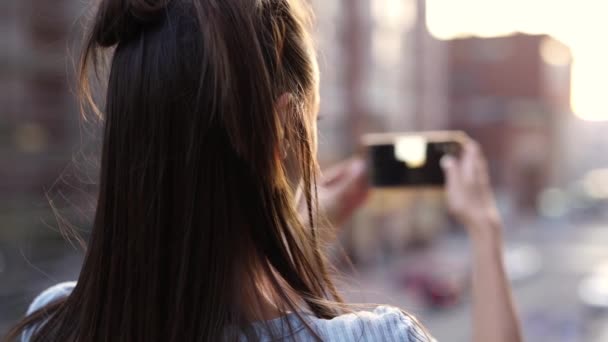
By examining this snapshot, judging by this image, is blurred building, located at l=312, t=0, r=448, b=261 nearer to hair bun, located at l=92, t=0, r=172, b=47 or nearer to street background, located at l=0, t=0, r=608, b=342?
street background, located at l=0, t=0, r=608, b=342

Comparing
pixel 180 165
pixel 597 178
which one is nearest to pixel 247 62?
pixel 180 165

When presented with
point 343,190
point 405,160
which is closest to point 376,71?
point 405,160

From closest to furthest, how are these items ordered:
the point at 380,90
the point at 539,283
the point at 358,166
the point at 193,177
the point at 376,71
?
1. the point at 193,177
2. the point at 358,166
3. the point at 539,283
4. the point at 376,71
5. the point at 380,90

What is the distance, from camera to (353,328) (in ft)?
2.84

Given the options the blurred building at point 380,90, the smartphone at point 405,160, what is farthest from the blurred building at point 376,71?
the smartphone at point 405,160

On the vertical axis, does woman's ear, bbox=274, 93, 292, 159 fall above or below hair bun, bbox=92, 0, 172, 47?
below

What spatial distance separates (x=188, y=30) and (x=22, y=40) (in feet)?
56.3

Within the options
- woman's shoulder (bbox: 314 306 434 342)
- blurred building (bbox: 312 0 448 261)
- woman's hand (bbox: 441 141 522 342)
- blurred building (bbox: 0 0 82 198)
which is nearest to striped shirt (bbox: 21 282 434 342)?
woman's shoulder (bbox: 314 306 434 342)

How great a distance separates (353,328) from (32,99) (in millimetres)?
17256

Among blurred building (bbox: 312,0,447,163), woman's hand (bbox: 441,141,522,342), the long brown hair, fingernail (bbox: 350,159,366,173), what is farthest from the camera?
blurred building (bbox: 312,0,447,163)

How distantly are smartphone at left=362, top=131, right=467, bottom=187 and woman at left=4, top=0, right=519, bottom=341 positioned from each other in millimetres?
718

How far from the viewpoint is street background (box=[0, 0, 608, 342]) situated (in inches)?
545

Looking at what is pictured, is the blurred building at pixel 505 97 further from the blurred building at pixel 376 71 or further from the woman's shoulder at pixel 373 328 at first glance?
the woman's shoulder at pixel 373 328

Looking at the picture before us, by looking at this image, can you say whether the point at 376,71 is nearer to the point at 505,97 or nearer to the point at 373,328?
the point at 505,97
